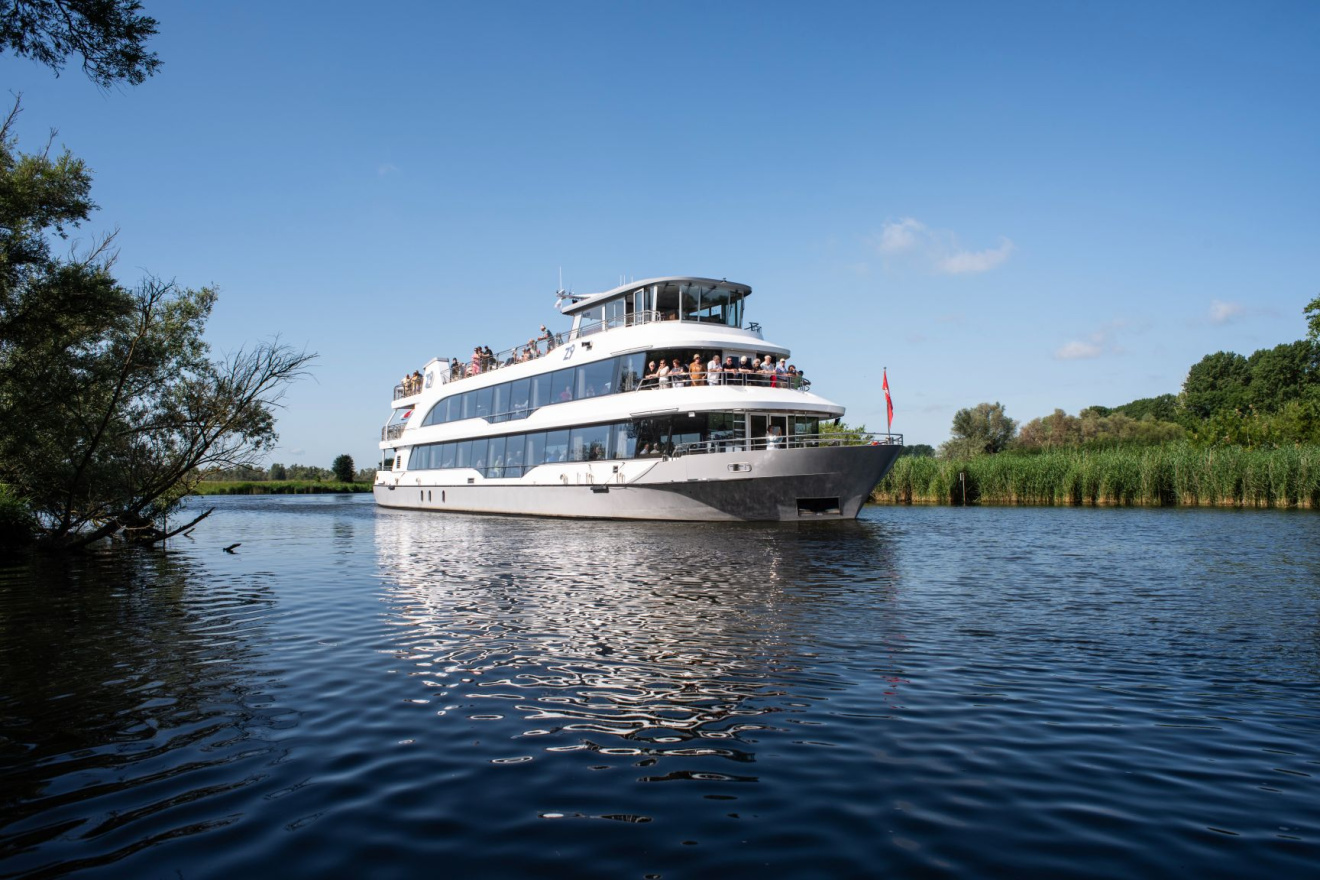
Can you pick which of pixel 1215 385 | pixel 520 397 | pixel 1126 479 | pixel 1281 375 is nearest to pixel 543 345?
pixel 520 397

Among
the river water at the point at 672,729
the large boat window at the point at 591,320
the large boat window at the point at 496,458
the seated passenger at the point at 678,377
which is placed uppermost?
the large boat window at the point at 591,320

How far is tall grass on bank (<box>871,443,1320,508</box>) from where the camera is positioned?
31062mm

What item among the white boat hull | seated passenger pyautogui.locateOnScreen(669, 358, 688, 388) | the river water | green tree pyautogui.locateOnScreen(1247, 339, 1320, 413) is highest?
green tree pyautogui.locateOnScreen(1247, 339, 1320, 413)

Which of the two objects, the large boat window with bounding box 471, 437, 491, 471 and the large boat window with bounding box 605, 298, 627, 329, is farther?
the large boat window with bounding box 471, 437, 491, 471

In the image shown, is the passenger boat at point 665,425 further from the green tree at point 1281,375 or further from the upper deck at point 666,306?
the green tree at point 1281,375

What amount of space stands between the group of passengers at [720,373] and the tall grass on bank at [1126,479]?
1668 cm

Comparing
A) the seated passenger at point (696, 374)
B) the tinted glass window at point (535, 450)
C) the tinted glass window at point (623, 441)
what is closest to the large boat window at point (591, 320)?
the tinted glass window at point (535, 450)

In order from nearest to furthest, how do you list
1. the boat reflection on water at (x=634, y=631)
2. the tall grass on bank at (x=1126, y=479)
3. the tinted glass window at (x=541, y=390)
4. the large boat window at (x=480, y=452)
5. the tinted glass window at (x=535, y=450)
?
the boat reflection on water at (x=634, y=631) → the tinted glass window at (x=535, y=450) → the tinted glass window at (x=541, y=390) → the tall grass on bank at (x=1126, y=479) → the large boat window at (x=480, y=452)

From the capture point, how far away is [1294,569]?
13.2 meters

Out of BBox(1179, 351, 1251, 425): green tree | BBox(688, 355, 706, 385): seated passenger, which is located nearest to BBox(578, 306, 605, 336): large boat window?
BBox(688, 355, 706, 385): seated passenger

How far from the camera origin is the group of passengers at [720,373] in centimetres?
2414

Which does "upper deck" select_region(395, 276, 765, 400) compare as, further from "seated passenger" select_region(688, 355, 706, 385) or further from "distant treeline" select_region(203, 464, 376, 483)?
"distant treeline" select_region(203, 464, 376, 483)

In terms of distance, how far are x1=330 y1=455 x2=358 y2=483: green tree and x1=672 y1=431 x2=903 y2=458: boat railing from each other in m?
76.6

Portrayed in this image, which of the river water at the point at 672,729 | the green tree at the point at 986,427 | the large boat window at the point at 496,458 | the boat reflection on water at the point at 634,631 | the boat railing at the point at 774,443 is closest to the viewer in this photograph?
the river water at the point at 672,729
